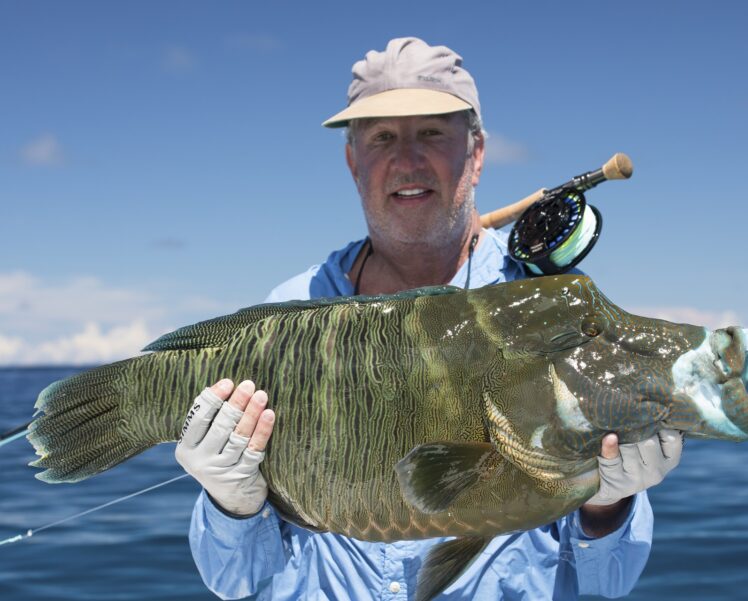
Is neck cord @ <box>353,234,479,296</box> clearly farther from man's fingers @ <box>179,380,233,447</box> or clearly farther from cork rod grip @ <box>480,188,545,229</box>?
man's fingers @ <box>179,380,233,447</box>

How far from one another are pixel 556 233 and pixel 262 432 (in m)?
1.74

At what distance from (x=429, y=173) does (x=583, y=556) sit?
1.92m

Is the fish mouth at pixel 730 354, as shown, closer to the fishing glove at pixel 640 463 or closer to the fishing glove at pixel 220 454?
the fishing glove at pixel 640 463

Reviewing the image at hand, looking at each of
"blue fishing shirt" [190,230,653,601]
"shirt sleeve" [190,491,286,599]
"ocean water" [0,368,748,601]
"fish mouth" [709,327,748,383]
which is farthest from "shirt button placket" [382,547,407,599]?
"ocean water" [0,368,748,601]

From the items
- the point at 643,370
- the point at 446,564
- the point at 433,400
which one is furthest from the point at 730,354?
the point at 446,564

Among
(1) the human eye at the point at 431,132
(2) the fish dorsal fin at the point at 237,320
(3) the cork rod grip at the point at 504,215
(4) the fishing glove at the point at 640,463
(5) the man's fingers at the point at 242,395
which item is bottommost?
→ (4) the fishing glove at the point at 640,463

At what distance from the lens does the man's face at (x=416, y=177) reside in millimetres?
4078

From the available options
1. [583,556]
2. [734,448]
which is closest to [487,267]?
[583,556]

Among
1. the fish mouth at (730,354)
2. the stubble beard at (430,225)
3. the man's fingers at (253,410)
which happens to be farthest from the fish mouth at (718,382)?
the stubble beard at (430,225)

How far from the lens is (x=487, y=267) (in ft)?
13.6

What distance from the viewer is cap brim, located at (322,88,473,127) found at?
3910 millimetres

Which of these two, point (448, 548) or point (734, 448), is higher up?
point (448, 548)

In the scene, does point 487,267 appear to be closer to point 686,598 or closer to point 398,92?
point 398,92

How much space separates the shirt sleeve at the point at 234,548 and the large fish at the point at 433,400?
0.58 metres
